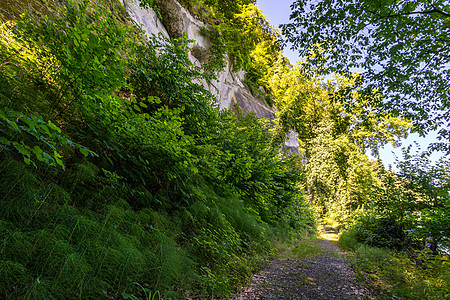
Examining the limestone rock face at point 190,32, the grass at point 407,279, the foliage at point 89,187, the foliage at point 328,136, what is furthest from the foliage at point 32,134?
the foliage at point 328,136

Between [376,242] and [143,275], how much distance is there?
30.0 feet

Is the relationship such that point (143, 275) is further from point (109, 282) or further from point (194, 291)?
point (194, 291)

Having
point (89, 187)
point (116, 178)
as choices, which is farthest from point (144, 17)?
point (89, 187)

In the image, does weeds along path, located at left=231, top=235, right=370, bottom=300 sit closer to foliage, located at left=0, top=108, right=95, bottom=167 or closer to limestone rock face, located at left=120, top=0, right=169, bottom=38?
foliage, located at left=0, top=108, right=95, bottom=167

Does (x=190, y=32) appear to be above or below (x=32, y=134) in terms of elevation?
above

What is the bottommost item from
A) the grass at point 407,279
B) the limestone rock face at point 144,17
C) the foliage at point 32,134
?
the grass at point 407,279

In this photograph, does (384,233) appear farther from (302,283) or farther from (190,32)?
(190,32)

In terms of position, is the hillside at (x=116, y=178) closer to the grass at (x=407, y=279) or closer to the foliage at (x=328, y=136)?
the grass at (x=407, y=279)

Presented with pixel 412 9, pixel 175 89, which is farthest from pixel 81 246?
pixel 412 9

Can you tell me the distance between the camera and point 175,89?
5020mm

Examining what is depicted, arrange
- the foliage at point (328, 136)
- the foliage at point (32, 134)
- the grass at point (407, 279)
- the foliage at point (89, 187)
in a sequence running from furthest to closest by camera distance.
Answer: the foliage at point (328, 136)
the grass at point (407, 279)
the foliage at point (89, 187)
the foliage at point (32, 134)

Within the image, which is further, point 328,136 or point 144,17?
point 328,136

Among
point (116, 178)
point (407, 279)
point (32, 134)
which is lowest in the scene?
point (407, 279)

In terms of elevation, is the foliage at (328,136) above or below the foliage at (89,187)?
above
